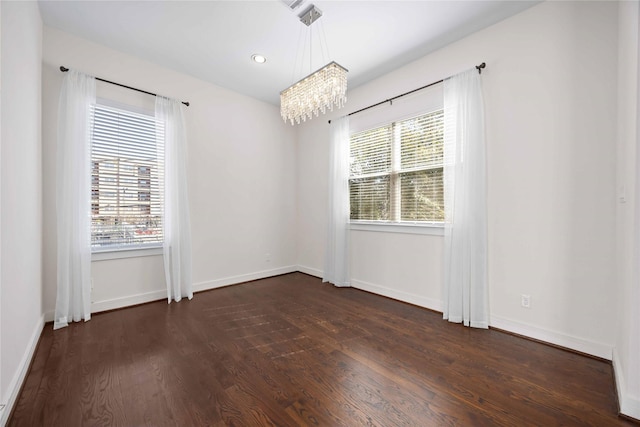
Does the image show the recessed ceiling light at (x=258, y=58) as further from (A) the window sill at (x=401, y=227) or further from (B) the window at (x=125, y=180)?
(A) the window sill at (x=401, y=227)

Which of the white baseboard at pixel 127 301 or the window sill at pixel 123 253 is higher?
the window sill at pixel 123 253

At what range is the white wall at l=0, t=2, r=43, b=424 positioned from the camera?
152 cm

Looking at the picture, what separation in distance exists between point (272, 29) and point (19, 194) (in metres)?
2.55

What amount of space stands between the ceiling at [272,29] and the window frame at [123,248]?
0.65 m

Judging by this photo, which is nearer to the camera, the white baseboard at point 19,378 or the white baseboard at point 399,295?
the white baseboard at point 19,378

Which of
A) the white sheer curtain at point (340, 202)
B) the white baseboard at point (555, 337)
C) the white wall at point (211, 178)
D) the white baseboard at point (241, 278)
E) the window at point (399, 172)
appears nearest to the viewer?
the white baseboard at point (555, 337)

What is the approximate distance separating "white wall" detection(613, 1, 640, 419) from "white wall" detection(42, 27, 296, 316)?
4.06m

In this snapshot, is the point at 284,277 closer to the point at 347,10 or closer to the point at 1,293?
the point at 1,293

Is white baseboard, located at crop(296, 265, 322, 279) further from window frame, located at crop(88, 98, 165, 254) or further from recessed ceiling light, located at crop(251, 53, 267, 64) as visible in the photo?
recessed ceiling light, located at crop(251, 53, 267, 64)

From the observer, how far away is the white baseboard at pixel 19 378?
1.41 meters

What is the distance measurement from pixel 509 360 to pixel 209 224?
375 centimetres

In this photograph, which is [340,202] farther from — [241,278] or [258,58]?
[258,58]

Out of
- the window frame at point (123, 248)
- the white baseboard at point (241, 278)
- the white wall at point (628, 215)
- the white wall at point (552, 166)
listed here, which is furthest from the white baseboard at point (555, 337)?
the window frame at point (123, 248)

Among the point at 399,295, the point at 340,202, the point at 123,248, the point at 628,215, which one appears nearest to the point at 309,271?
the point at 340,202
